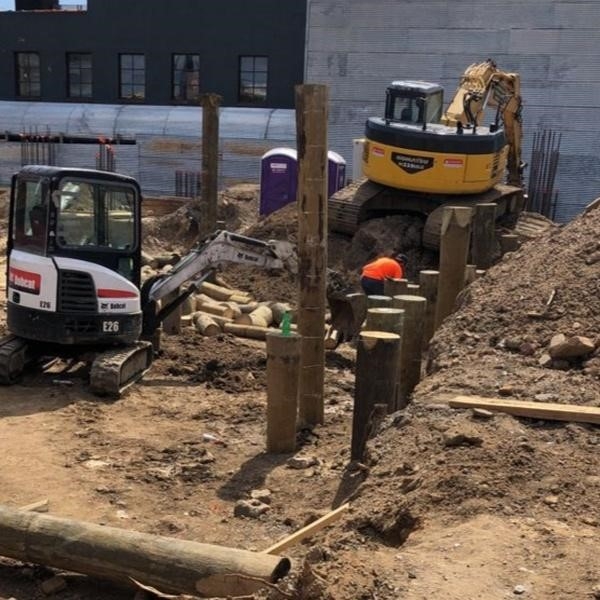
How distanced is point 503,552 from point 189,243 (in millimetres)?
16248

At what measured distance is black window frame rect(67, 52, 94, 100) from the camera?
28.1 metres

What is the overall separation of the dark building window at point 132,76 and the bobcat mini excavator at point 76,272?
750 inches

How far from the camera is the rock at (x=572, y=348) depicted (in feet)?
20.3

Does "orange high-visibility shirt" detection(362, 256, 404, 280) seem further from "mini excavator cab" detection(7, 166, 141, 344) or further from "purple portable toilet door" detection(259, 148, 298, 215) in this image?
"purple portable toilet door" detection(259, 148, 298, 215)

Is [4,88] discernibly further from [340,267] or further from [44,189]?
[44,189]

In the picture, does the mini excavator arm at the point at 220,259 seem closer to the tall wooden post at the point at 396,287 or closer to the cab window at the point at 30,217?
the tall wooden post at the point at 396,287

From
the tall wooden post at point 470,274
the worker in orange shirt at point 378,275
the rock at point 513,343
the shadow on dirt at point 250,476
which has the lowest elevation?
the shadow on dirt at point 250,476

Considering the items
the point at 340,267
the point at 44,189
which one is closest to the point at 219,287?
the point at 340,267

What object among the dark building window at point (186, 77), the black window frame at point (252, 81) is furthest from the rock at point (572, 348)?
the dark building window at point (186, 77)

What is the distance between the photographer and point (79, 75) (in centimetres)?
2834

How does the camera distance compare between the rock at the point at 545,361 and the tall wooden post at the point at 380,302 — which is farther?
the tall wooden post at the point at 380,302

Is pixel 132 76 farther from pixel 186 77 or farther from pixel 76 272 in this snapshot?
pixel 76 272

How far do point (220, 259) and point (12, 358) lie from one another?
2619mm

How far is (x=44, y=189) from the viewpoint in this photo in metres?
9.19
